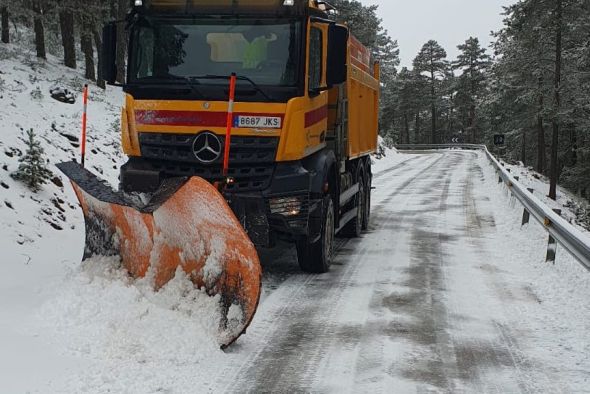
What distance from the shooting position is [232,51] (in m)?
6.20

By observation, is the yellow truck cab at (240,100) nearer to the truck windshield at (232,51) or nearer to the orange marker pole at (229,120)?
the truck windshield at (232,51)

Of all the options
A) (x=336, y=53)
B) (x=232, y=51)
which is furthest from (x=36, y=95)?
(x=336, y=53)

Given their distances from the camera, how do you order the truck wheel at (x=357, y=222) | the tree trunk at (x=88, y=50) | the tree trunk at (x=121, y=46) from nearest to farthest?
the truck wheel at (x=357, y=222)
the tree trunk at (x=121, y=46)
the tree trunk at (x=88, y=50)

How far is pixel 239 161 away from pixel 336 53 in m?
1.67

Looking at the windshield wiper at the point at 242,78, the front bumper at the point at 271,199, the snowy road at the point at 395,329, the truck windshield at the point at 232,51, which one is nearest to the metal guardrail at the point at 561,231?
the snowy road at the point at 395,329

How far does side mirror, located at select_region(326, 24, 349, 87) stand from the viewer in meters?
6.43

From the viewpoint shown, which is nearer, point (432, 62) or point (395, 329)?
point (395, 329)

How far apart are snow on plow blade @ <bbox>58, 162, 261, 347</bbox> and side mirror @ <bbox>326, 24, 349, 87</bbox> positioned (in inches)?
96.1

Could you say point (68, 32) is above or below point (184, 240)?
above

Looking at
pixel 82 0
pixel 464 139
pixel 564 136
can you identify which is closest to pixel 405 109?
pixel 464 139

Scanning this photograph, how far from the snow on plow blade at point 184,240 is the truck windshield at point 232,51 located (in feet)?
5.24

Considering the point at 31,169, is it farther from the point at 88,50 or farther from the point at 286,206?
the point at 88,50

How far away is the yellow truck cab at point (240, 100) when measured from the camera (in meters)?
6.02

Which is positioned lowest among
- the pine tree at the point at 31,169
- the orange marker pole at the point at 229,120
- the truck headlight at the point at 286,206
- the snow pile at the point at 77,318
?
the snow pile at the point at 77,318
